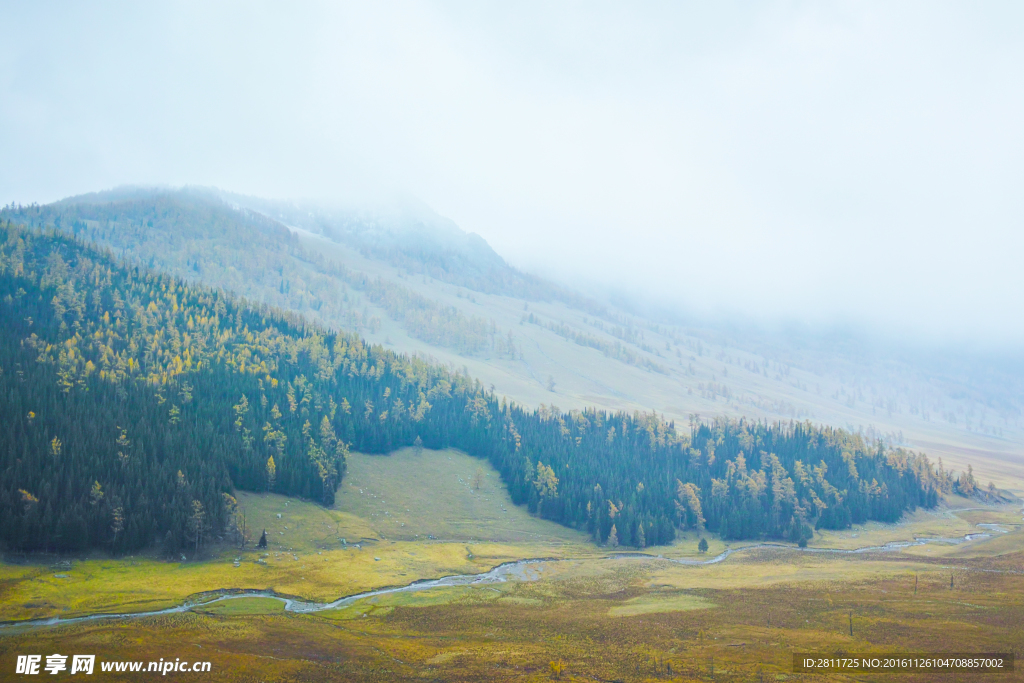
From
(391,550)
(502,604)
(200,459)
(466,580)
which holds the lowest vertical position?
(466,580)

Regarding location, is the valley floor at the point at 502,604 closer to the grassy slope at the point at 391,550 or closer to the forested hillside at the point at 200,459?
the grassy slope at the point at 391,550

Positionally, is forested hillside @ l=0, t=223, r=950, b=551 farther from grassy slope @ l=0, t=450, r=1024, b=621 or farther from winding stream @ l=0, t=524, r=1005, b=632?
winding stream @ l=0, t=524, r=1005, b=632

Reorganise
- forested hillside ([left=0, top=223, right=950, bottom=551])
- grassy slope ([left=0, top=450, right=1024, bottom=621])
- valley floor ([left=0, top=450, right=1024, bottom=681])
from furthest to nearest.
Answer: forested hillside ([left=0, top=223, right=950, bottom=551])
grassy slope ([left=0, top=450, right=1024, bottom=621])
valley floor ([left=0, top=450, right=1024, bottom=681])

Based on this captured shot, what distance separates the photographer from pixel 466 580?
4532 inches

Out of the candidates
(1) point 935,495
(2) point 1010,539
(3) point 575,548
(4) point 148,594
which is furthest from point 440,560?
(1) point 935,495

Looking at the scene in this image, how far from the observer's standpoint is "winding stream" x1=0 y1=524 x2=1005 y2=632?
7529 cm

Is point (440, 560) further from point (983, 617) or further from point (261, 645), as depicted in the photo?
point (983, 617)

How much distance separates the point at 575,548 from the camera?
148 meters

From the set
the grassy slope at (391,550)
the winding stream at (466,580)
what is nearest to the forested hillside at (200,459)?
the grassy slope at (391,550)

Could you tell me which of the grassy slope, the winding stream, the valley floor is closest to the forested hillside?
the grassy slope

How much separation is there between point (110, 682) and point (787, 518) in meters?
162

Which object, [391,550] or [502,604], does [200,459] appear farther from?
[502,604]

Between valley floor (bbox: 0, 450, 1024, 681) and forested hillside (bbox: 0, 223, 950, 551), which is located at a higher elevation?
forested hillside (bbox: 0, 223, 950, 551)

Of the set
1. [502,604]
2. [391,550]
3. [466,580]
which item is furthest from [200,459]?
[502,604]
